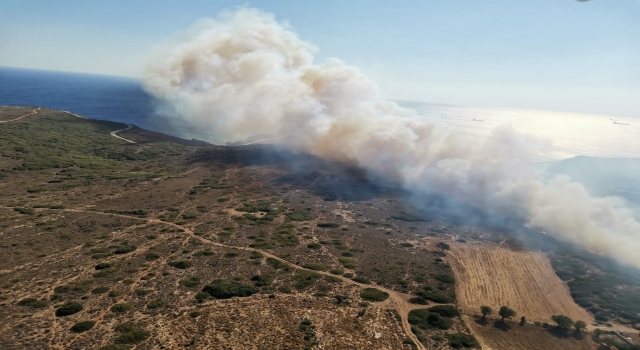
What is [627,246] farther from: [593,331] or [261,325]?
[261,325]

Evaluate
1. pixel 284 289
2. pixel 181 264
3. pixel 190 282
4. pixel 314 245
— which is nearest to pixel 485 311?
pixel 284 289

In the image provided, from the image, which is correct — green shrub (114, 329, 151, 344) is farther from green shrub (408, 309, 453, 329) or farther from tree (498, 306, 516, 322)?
tree (498, 306, 516, 322)

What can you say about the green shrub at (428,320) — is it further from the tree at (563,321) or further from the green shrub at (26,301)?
the green shrub at (26,301)

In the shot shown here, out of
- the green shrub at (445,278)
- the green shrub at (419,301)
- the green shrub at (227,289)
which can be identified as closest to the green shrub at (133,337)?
the green shrub at (227,289)

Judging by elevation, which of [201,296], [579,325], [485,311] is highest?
[579,325]

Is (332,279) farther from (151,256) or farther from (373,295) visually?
(151,256)

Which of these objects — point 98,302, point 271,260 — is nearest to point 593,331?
point 271,260
